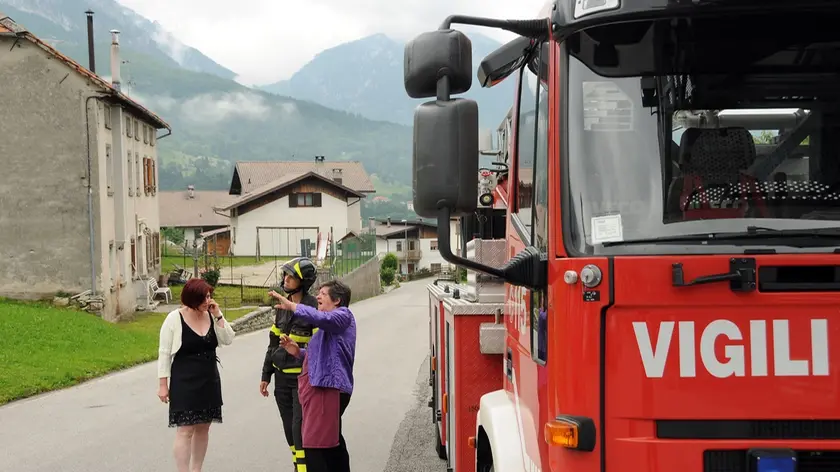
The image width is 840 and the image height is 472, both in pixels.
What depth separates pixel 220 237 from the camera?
312ft

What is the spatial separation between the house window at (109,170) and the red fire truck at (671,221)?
29.9m

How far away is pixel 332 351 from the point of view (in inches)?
275

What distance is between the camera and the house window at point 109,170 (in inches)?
1268

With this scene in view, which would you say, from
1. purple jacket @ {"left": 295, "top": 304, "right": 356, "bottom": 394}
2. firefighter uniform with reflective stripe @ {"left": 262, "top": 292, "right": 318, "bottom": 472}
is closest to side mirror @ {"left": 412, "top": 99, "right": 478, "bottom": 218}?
purple jacket @ {"left": 295, "top": 304, "right": 356, "bottom": 394}

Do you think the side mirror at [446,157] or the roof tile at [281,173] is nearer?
the side mirror at [446,157]

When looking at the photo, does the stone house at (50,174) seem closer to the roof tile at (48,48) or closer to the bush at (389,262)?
the roof tile at (48,48)

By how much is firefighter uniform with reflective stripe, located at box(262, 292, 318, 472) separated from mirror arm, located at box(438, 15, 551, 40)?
12.8 feet

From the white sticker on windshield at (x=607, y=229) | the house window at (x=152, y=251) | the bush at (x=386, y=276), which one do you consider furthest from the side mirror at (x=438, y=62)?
the bush at (x=386, y=276)

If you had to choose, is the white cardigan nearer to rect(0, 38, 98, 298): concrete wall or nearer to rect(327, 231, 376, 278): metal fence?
rect(0, 38, 98, 298): concrete wall

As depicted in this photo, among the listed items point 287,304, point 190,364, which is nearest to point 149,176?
point 190,364

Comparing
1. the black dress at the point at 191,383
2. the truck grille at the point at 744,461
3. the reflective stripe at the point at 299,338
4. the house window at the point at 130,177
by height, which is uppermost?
the house window at the point at 130,177

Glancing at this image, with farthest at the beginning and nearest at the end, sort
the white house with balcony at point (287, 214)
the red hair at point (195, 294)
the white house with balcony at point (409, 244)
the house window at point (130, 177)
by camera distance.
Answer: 1. the white house with balcony at point (409, 244)
2. the white house with balcony at point (287, 214)
3. the house window at point (130, 177)
4. the red hair at point (195, 294)

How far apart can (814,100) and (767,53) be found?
0.23 m

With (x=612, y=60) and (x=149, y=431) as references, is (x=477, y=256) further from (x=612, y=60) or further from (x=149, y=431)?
(x=149, y=431)
